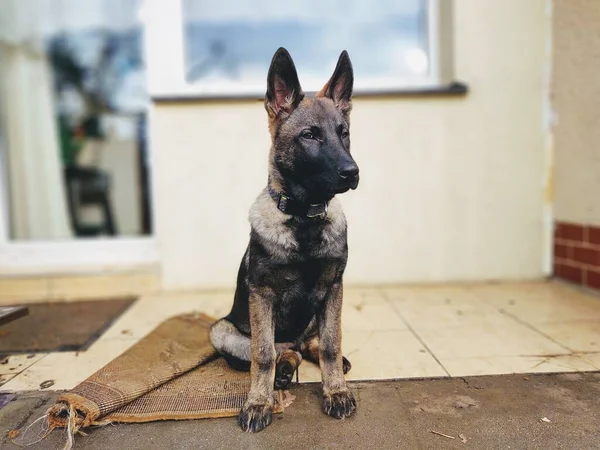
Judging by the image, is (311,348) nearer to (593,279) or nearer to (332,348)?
(332,348)

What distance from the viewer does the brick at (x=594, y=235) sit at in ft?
12.5

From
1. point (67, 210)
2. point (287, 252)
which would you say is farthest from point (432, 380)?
point (67, 210)

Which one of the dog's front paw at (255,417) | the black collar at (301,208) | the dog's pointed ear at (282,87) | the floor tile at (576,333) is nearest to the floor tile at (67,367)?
the dog's front paw at (255,417)

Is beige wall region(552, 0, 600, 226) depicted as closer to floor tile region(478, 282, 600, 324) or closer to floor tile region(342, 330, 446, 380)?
floor tile region(478, 282, 600, 324)

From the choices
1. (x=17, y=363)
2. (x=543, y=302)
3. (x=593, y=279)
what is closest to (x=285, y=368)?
(x=17, y=363)

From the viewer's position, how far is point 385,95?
4219 mm

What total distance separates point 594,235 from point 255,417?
3.20 m

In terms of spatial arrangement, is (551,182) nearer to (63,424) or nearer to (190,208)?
(190,208)

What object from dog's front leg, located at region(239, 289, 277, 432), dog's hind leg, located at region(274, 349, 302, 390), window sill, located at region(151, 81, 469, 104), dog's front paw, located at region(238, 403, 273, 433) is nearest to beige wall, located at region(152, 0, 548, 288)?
window sill, located at region(151, 81, 469, 104)

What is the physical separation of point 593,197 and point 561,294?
0.80m

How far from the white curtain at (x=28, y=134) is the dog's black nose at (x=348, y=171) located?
14.8 feet

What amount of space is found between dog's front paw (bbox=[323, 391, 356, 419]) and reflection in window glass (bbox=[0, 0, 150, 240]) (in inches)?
173

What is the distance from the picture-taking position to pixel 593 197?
12.6ft

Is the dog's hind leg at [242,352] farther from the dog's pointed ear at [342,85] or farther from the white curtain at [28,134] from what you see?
the white curtain at [28,134]
